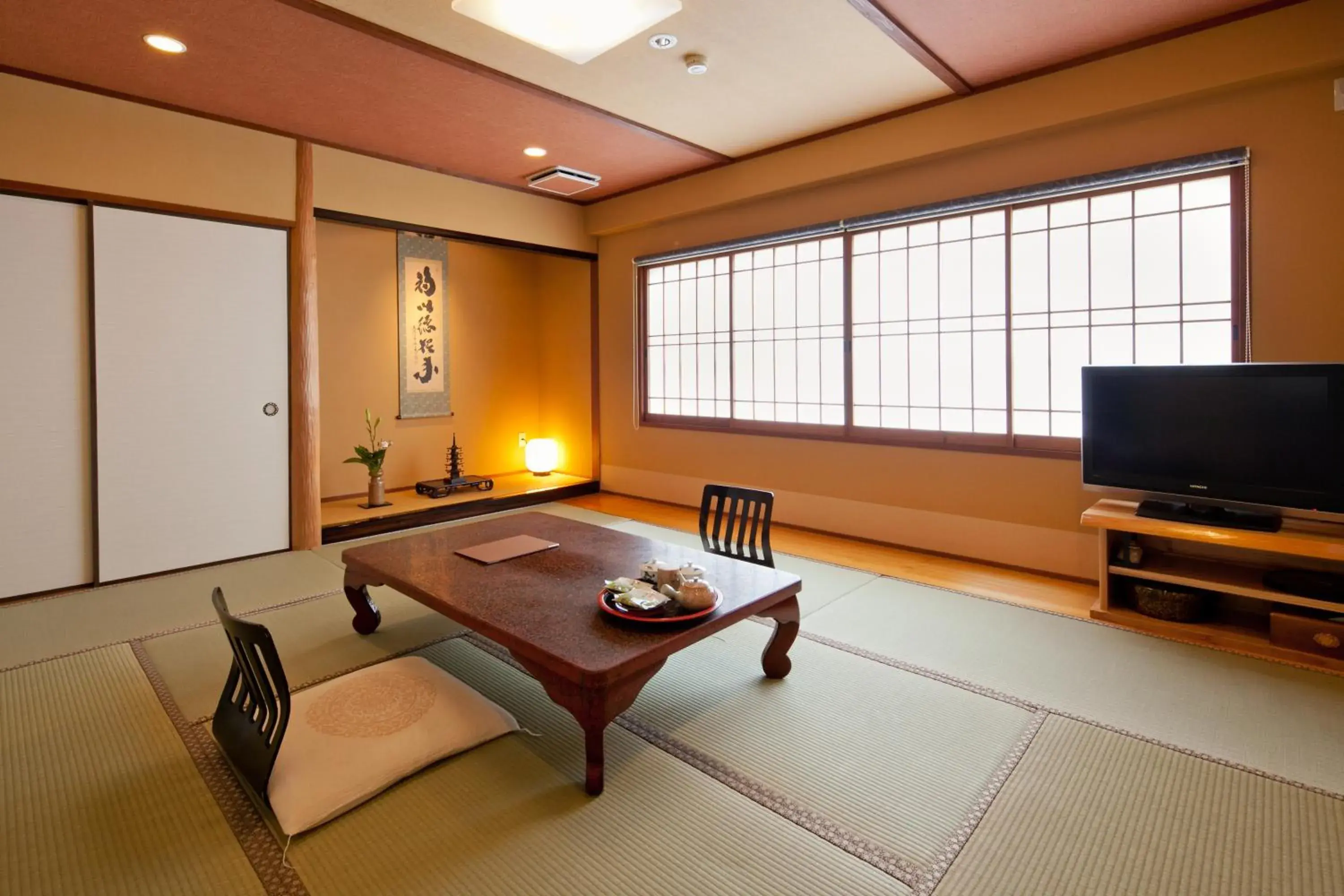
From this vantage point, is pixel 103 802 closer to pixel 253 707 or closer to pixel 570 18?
pixel 253 707

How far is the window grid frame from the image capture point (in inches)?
122

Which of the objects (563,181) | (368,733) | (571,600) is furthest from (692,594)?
(563,181)

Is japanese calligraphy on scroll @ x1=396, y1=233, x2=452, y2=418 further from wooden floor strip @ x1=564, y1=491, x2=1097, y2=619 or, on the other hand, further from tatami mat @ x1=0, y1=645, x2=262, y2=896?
tatami mat @ x1=0, y1=645, x2=262, y2=896

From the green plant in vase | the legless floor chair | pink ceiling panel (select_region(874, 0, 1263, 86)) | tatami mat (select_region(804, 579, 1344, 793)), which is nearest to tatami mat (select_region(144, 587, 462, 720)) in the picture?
the legless floor chair

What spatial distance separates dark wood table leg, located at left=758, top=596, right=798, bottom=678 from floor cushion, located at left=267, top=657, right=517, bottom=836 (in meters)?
0.94

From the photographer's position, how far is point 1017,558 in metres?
3.87

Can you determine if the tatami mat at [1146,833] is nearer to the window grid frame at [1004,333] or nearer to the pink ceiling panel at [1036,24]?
the window grid frame at [1004,333]

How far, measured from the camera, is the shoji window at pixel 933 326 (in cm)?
402

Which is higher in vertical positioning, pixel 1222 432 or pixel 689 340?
pixel 689 340

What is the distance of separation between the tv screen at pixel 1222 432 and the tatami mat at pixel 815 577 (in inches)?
50.0

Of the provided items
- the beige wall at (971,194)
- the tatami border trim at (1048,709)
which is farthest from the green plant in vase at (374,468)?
the tatami border trim at (1048,709)

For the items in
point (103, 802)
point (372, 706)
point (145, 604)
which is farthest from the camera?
point (145, 604)

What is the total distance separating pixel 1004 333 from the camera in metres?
3.95

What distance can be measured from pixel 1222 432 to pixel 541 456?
5.37m
